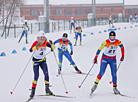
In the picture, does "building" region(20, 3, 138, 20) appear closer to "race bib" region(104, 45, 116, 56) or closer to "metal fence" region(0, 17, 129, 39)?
"metal fence" region(0, 17, 129, 39)

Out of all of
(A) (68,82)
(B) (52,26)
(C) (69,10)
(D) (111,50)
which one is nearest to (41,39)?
(D) (111,50)

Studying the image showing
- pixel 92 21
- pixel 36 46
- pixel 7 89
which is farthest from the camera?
pixel 92 21

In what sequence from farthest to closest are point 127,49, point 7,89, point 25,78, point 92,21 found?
1. point 92,21
2. point 127,49
3. point 25,78
4. point 7,89

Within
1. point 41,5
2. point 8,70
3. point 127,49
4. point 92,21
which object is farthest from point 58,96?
point 41,5

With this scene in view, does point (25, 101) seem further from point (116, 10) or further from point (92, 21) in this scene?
point (116, 10)

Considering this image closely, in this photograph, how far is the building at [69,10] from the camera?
64375 mm

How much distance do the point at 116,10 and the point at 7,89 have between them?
60.5m

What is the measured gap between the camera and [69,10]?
65812 millimetres

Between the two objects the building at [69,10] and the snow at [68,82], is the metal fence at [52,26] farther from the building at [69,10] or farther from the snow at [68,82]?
the snow at [68,82]

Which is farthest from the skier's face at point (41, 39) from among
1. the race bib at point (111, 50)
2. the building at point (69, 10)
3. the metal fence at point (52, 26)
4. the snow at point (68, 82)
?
the building at point (69, 10)

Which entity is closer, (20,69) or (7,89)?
→ (7,89)

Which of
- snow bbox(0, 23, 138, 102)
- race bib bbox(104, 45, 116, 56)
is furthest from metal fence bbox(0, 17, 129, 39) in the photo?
race bib bbox(104, 45, 116, 56)

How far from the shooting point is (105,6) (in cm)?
6606

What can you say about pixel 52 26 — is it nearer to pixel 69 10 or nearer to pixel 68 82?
pixel 68 82
